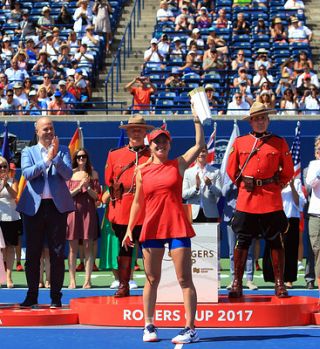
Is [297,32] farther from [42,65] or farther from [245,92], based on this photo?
[42,65]

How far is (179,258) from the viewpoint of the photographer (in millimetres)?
10648

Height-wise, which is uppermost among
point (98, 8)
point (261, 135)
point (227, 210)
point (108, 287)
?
point (98, 8)

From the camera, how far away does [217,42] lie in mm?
25750

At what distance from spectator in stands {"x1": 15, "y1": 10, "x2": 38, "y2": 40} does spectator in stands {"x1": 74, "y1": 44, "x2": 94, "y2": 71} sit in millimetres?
2040

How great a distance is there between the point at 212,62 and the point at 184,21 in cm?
299

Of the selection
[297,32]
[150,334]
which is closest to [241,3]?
[297,32]

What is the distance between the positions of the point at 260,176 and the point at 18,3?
59.8 ft

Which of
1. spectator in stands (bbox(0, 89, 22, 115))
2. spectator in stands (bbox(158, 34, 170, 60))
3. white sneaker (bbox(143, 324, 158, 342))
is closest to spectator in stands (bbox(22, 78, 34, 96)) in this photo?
spectator in stands (bbox(0, 89, 22, 115))

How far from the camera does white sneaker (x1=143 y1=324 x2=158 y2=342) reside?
10742mm

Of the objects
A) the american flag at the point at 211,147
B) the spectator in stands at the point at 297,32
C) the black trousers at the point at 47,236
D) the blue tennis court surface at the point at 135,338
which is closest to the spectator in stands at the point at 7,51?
the spectator in stands at the point at 297,32

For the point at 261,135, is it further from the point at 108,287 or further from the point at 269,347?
the point at 108,287

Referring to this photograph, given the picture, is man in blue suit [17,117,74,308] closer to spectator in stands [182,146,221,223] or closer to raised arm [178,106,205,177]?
raised arm [178,106,205,177]

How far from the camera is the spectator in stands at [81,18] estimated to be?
27.6 metres

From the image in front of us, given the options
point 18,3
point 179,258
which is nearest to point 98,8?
point 18,3
